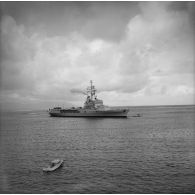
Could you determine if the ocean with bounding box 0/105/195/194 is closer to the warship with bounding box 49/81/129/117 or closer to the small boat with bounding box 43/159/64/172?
the small boat with bounding box 43/159/64/172

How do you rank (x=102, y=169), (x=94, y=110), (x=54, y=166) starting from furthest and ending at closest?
(x=94, y=110), (x=54, y=166), (x=102, y=169)

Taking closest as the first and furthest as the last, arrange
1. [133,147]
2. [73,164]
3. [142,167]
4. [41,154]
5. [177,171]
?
[177,171], [142,167], [73,164], [41,154], [133,147]

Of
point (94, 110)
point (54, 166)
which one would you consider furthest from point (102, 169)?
point (94, 110)

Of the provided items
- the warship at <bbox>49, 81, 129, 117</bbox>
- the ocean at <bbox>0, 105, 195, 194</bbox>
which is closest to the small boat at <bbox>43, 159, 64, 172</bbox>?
the ocean at <bbox>0, 105, 195, 194</bbox>

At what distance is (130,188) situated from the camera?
22641 millimetres

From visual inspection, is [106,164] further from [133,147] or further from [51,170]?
[133,147]

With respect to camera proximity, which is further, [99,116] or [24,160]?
[99,116]

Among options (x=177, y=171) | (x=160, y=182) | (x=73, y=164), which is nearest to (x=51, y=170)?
(x=73, y=164)

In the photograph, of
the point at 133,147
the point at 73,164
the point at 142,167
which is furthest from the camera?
the point at 133,147

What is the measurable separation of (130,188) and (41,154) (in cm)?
1923

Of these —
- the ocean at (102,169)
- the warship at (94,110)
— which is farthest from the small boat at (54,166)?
the warship at (94,110)

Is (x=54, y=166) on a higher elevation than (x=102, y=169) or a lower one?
higher

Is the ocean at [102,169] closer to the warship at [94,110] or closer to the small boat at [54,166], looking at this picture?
the small boat at [54,166]

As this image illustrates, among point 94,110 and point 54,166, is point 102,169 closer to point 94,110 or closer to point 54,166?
point 54,166
